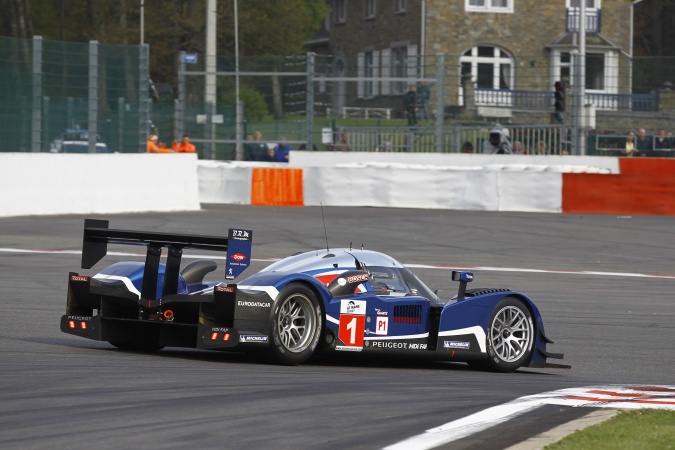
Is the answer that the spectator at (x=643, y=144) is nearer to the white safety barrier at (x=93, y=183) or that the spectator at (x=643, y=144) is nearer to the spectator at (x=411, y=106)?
the spectator at (x=411, y=106)

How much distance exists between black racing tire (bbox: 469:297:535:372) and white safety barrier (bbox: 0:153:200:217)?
13904 millimetres

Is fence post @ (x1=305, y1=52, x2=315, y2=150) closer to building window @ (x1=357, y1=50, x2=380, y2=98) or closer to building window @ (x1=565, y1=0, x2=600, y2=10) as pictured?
building window @ (x1=357, y1=50, x2=380, y2=98)

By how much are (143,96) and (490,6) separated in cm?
3183

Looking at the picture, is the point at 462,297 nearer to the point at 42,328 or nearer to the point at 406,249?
the point at 42,328

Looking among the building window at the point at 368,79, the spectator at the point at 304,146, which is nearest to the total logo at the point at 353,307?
the building window at the point at 368,79

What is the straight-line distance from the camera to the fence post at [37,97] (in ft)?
74.9

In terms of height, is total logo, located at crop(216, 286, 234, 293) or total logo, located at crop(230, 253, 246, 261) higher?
total logo, located at crop(230, 253, 246, 261)

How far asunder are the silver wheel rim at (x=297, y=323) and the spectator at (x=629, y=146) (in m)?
20.6

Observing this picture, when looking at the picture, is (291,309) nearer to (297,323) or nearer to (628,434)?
(297,323)

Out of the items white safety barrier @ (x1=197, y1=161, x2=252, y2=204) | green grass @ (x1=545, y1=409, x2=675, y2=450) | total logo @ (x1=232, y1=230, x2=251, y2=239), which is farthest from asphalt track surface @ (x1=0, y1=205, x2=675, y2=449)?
white safety barrier @ (x1=197, y1=161, x2=252, y2=204)

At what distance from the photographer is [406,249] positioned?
19.3 meters

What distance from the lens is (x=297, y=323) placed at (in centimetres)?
906

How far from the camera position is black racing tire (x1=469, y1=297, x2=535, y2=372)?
32.4 feet

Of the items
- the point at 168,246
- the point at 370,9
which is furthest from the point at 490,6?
the point at 168,246
